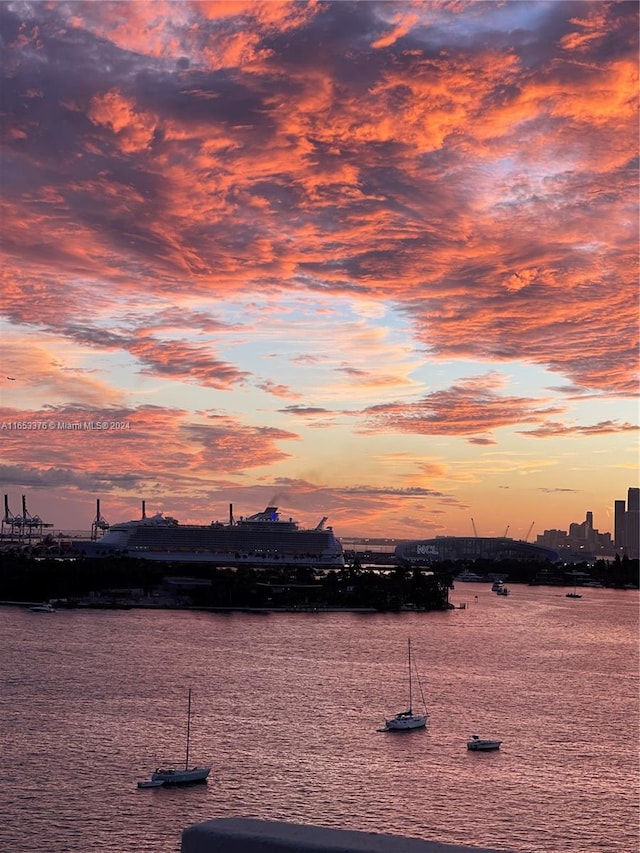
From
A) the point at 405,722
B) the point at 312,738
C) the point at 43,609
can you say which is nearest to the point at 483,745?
the point at 405,722

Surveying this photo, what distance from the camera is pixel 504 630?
70562 mm

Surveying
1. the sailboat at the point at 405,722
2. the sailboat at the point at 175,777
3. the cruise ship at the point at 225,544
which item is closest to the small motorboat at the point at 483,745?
the sailboat at the point at 405,722

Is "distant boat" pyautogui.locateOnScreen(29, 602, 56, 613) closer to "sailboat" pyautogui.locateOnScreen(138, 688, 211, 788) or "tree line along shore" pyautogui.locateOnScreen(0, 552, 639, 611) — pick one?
"tree line along shore" pyautogui.locateOnScreen(0, 552, 639, 611)

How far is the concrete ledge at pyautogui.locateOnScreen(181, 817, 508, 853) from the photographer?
341 centimetres

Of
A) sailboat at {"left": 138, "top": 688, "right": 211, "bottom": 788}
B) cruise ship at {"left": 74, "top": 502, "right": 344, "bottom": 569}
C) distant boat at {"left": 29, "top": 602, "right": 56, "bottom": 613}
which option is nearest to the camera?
sailboat at {"left": 138, "top": 688, "right": 211, "bottom": 788}

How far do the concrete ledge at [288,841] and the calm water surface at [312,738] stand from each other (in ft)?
60.5

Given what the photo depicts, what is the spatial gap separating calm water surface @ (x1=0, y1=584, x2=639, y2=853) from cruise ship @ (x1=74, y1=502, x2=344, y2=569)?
73540mm

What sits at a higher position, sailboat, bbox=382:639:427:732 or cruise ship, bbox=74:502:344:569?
cruise ship, bbox=74:502:344:569

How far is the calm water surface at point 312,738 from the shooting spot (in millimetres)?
22625

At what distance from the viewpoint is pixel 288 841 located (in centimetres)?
350

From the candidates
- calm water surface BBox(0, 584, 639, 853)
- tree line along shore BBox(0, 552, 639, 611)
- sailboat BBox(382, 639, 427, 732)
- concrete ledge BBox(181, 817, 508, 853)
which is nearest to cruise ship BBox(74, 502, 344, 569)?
tree line along shore BBox(0, 552, 639, 611)

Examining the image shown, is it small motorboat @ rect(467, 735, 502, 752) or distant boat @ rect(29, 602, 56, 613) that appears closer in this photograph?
small motorboat @ rect(467, 735, 502, 752)

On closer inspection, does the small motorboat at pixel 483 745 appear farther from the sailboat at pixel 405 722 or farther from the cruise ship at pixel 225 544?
the cruise ship at pixel 225 544

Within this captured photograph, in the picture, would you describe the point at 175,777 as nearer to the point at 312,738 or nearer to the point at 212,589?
the point at 312,738
